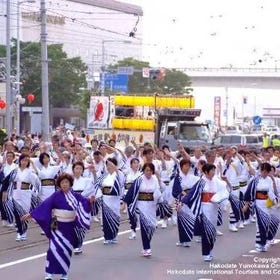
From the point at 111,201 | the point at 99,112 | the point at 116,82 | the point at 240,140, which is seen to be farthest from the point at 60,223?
the point at 116,82

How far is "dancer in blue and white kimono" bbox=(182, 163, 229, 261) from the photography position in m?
12.2

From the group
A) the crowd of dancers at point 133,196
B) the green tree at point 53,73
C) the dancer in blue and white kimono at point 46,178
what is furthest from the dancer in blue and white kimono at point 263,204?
the green tree at point 53,73

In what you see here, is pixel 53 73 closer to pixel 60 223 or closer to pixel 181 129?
pixel 181 129

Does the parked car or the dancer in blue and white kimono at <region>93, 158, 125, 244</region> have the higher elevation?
the dancer in blue and white kimono at <region>93, 158, 125, 244</region>

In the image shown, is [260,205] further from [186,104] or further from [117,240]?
[186,104]

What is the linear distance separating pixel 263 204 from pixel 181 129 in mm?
23291

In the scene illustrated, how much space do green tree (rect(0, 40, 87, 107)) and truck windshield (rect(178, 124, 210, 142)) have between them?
96.1ft

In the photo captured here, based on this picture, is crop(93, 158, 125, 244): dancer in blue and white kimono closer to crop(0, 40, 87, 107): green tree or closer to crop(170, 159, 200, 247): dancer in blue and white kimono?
crop(170, 159, 200, 247): dancer in blue and white kimono

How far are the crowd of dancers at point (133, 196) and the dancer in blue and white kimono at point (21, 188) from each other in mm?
18

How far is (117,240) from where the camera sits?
14805 mm

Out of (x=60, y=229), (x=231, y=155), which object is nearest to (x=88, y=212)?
(x=60, y=229)

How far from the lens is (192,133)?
120 feet

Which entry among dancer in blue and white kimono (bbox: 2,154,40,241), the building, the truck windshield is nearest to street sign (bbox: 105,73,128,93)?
the truck windshield

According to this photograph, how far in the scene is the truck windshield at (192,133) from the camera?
120 ft
